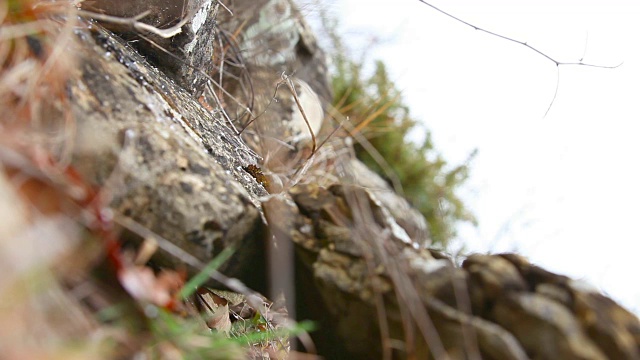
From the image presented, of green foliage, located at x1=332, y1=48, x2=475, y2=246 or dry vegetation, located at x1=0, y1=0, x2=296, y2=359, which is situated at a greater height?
green foliage, located at x1=332, y1=48, x2=475, y2=246

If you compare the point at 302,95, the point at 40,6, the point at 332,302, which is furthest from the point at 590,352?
the point at 302,95

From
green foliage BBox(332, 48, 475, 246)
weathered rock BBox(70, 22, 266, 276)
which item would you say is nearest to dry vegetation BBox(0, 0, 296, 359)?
weathered rock BBox(70, 22, 266, 276)

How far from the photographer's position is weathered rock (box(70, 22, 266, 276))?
2.62 feet

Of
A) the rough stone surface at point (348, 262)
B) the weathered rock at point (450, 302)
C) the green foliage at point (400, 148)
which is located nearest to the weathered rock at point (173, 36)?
the rough stone surface at point (348, 262)

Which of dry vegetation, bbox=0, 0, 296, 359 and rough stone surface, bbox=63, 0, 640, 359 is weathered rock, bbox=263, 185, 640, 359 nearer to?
rough stone surface, bbox=63, 0, 640, 359

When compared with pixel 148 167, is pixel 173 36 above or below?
above

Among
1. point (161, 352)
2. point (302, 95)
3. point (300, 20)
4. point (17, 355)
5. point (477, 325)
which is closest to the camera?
point (17, 355)

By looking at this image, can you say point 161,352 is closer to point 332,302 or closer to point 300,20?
point 332,302

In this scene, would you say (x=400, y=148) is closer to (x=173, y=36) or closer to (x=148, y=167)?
(x=173, y=36)

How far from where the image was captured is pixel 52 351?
1.95 feet

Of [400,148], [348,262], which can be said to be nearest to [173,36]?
[348,262]

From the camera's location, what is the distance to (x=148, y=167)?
83 centimetres

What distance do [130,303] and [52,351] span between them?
5.3 inches

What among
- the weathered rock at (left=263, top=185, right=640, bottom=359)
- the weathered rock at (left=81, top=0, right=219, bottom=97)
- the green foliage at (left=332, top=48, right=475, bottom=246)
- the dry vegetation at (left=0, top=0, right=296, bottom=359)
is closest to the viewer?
the dry vegetation at (left=0, top=0, right=296, bottom=359)
